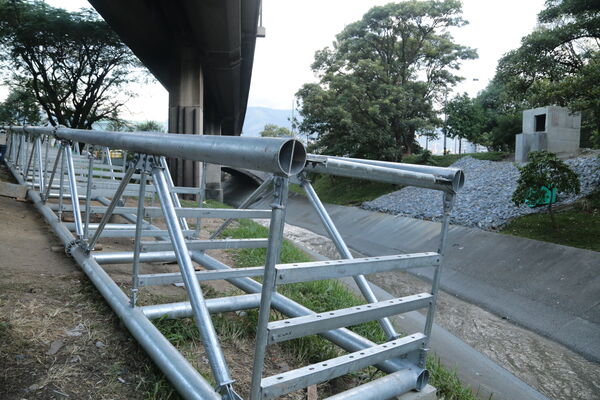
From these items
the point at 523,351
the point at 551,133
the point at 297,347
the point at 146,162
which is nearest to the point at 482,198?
the point at 551,133

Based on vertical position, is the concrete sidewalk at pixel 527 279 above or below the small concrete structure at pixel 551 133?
below

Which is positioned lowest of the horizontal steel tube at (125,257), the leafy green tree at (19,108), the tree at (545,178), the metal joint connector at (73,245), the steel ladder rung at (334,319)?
the horizontal steel tube at (125,257)

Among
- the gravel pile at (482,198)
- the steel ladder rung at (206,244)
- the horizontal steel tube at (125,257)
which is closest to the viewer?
the steel ladder rung at (206,244)

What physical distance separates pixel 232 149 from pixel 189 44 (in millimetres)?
15533

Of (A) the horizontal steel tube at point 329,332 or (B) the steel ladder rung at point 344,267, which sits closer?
(B) the steel ladder rung at point 344,267

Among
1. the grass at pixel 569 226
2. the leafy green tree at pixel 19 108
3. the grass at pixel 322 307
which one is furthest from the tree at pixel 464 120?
the leafy green tree at pixel 19 108

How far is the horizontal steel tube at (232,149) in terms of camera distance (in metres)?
1.48

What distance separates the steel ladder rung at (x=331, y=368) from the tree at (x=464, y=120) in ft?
88.3

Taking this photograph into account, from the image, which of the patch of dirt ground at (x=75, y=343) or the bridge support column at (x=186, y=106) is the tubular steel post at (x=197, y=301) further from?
the bridge support column at (x=186, y=106)

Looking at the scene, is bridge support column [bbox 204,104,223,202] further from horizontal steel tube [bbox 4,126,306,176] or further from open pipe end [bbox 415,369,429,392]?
open pipe end [bbox 415,369,429,392]

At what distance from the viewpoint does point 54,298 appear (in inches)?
122

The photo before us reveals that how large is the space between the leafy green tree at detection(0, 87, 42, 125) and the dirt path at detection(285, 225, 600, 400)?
2374cm

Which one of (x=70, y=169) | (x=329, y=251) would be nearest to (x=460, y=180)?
(x=70, y=169)

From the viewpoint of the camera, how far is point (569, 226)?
1000 centimetres
